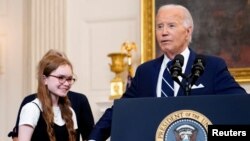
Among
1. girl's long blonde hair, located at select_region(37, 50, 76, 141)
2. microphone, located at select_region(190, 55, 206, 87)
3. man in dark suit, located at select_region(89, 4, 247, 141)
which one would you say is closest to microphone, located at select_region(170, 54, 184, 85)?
microphone, located at select_region(190, 55, 206, 87)

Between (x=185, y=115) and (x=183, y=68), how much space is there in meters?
0.83

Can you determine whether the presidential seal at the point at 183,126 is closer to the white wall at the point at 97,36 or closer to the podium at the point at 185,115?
the podium at the point at 185,115

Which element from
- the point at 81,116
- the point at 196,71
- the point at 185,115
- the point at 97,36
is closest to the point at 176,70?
the point at 196,71

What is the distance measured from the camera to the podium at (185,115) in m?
2.25

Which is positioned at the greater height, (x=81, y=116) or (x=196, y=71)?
(x=196, y=71)

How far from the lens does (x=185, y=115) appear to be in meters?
2.27

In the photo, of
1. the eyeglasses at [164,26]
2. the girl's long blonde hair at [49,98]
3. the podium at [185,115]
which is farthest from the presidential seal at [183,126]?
the girl's long blonde hair at [49,98]

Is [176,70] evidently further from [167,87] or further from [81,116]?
[81,116]

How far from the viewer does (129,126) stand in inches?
94.5

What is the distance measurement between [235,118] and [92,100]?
474cm

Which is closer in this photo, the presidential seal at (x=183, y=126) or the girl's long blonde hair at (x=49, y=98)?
the presidential seal at (x=183, y=126)

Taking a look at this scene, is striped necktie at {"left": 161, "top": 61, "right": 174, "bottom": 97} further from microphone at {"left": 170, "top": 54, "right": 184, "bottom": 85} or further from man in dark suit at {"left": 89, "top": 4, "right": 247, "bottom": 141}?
microphone at {"left": 170, "top": 54, "right": 184, "bottom": 85}

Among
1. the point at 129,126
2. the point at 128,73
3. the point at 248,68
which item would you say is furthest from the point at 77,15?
the point at 129,126

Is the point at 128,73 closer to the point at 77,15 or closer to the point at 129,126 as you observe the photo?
the point at 77,15
